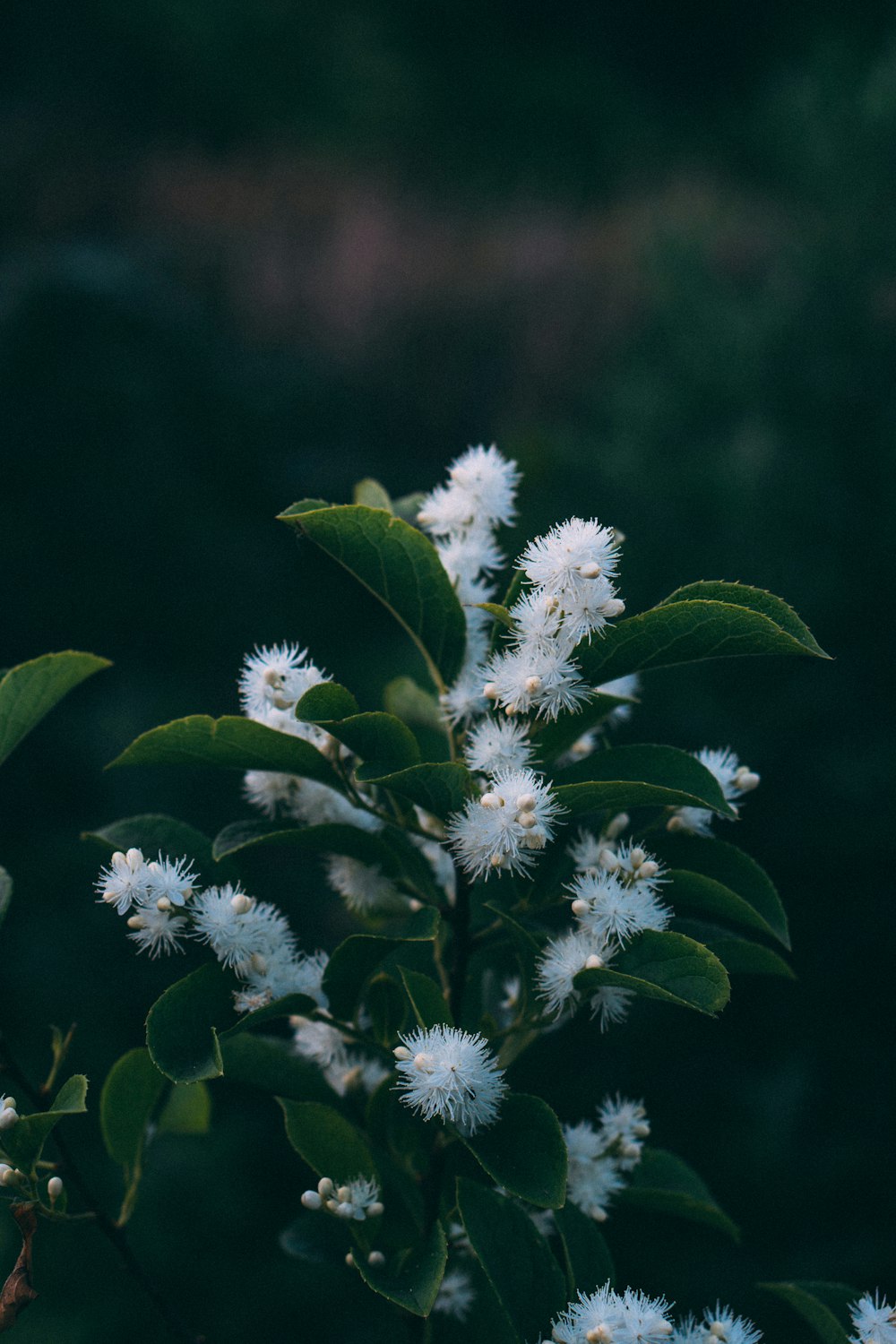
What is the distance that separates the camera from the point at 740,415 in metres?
3.06

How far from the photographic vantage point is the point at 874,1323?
0.79 meters

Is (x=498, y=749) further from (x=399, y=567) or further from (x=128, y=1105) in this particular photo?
(x=128, y=1105)

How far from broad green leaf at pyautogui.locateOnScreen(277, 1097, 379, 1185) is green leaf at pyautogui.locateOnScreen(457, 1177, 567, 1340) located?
127 millimetres

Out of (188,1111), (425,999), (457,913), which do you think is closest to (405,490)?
(188,1111)

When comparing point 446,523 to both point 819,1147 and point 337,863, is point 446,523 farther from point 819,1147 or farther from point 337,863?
point 819,1147

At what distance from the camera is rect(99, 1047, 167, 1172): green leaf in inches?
37.2

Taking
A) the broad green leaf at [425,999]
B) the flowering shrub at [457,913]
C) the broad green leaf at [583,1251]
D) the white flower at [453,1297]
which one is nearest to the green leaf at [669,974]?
the flowering shrub at [457,913]

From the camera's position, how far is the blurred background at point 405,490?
2.16 meters

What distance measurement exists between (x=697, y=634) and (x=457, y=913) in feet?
1.02

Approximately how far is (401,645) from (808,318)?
5.04 feet

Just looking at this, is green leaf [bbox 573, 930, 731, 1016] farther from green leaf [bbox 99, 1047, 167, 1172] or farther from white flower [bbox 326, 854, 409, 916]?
green leaf [bbox 99, 1047, 167, 1172]

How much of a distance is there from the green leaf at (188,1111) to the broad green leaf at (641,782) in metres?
0.51

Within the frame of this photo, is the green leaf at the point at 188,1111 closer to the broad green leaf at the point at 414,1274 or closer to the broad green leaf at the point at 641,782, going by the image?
the broad green leaf at the point at 414,1274

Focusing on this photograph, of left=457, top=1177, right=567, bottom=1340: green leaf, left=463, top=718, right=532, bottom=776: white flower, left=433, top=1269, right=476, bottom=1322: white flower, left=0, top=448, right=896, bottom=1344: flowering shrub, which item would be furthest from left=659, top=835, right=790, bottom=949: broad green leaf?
left=433, top=1269, right=476, bottom=1322: white flower
